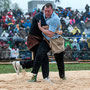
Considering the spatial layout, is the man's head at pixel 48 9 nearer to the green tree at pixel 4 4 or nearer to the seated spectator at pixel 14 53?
the seated spectator at pixel 14 53

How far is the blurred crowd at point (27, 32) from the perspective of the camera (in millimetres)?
13805

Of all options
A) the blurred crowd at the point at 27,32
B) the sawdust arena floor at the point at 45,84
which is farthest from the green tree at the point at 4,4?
the sawdust arena floor at the point at 45,84

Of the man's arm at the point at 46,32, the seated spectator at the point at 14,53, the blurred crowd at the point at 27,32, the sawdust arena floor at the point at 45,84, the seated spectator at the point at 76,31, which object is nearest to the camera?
the sawdust arena floor at the point at 45,84

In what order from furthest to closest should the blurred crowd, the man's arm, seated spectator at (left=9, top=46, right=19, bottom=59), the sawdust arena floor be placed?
the blurred crowd < seated spectator at (left=9, top=46, right=19, bottom=59) < the man's arm < the sawdust arena floor

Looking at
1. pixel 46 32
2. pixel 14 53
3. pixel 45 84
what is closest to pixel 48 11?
pixel 46 32

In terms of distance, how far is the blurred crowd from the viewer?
1380 centimetres

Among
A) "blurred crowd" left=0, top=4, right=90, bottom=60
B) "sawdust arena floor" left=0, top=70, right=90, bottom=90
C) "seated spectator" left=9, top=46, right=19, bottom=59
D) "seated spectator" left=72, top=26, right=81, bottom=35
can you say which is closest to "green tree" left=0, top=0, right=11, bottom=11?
"blurred crowd" left=0, top=4, right=90, bottom=60

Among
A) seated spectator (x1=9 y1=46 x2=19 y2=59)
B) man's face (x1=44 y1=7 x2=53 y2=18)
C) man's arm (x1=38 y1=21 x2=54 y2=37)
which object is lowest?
seated spectator (x1=9 y1=46 x2=19 y2=59)

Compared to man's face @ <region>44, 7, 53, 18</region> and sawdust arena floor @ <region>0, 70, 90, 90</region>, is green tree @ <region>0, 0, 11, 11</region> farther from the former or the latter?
man's face @ <region>44, 7, 53, 18</region>

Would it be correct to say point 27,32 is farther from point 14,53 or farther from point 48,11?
point 48,11

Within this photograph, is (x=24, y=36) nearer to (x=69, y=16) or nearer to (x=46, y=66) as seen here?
(x=69, y=16)

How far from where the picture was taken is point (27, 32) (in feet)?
50.0

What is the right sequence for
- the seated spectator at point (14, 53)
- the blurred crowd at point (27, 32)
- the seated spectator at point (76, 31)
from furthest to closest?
the seated spectator at point (76, 31), the blurred crowd at point (27, 32), the seated spectator at point (14, 53)

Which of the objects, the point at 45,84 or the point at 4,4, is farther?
the point at 4,4
